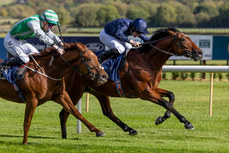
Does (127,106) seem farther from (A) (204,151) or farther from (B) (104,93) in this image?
(A) (204,151)

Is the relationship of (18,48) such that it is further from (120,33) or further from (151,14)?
(151,14)

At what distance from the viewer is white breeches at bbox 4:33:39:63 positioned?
684 centimetres

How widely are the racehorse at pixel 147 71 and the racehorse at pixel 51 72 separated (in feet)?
3.38

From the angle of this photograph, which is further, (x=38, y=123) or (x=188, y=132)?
(x=38, y=123)

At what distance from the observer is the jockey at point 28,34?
6.66m

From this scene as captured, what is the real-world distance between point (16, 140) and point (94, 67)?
164 centimetres

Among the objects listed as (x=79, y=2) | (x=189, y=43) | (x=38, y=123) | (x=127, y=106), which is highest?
(x=189, y=43)

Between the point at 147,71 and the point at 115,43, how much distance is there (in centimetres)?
82

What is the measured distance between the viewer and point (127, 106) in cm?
1314

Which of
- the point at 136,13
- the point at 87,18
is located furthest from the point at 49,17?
the point at 136,13

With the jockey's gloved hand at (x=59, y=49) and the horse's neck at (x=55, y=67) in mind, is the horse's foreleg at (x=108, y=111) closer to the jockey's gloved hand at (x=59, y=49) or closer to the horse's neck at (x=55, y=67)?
the horse's neck at (x=55, y=67)

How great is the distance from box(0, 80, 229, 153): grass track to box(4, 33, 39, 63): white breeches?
122 cm

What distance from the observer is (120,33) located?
7883mm

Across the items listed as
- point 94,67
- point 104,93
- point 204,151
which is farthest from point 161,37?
point 204,151
